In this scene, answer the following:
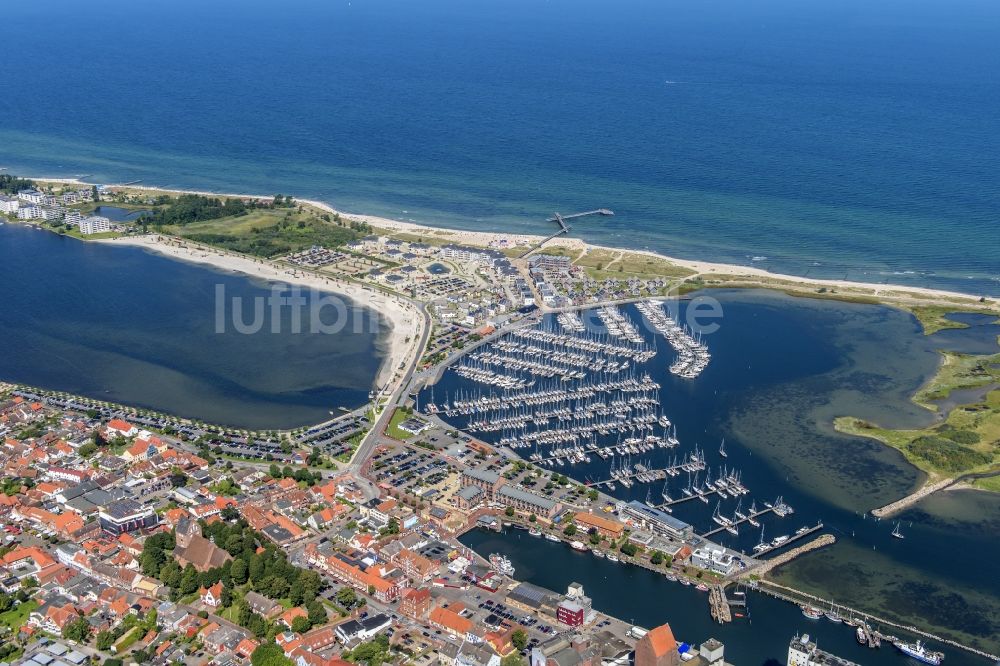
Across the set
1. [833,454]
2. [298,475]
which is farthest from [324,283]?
[833,454]

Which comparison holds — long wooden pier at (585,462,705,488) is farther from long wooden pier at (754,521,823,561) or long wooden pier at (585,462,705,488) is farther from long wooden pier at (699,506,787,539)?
long wooden pier at (754,521,823,561)

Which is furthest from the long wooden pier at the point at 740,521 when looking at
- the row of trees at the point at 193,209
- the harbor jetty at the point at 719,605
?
the row of trees at the point at 193,209

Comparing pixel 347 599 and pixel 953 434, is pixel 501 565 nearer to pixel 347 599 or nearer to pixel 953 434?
pixel 347 599

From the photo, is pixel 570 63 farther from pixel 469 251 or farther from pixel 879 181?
pixel 469 251

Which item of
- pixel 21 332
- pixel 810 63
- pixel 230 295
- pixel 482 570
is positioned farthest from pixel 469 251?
pixel 810 63

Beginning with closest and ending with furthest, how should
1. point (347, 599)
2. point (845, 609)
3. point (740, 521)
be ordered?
point (347, 599)
point (845, 609)
point (740, 521)

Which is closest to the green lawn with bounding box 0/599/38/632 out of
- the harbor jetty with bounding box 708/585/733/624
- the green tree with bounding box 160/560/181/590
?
the green tree with bounding box 160/560/181/590
